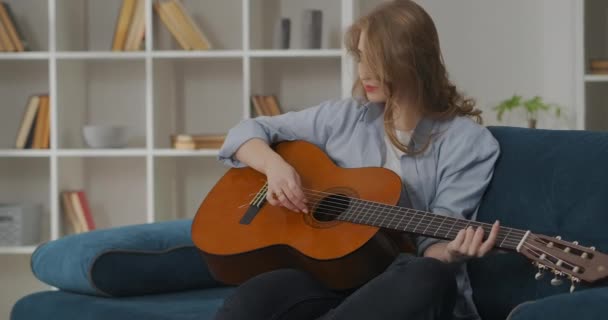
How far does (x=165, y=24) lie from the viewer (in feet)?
11.8

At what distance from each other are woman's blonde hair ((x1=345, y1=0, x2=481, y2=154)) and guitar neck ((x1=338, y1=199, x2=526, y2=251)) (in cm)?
21

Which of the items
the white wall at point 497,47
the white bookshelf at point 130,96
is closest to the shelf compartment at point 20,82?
the white bookshelf at point 130,96

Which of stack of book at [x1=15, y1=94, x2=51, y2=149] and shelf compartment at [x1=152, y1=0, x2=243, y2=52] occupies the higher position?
shelf compartment at [x1=152, y1=0, x2=243, y2=52]

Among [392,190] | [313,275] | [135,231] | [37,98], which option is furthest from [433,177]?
[37,98]

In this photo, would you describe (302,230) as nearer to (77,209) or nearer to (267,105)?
(267,105)

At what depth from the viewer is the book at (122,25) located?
→ 3.56 metres

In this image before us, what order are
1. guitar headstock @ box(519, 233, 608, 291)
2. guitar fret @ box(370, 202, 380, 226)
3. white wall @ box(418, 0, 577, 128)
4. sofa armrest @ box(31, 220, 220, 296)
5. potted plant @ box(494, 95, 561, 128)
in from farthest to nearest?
white wall @ box(418, 0, 577, 128), potted plant @ box(494, 95, 561, 128), sofa armrest @ box(31, 220, 220, 296), guitar fret @ box(370, 202, 380, 226), guitar headstock @ box(519, 233, 608, 291)

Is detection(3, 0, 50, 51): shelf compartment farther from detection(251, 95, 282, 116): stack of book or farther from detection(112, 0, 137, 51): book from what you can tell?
detection(251, 95, 282, 116): stack of book

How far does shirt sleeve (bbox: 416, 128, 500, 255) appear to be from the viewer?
6.10ft

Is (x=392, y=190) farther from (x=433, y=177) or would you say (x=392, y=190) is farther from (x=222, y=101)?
(x=222, y=101)

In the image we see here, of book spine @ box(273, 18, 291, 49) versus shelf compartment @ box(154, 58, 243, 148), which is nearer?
book spine @ box(273, 18, 291, 49)

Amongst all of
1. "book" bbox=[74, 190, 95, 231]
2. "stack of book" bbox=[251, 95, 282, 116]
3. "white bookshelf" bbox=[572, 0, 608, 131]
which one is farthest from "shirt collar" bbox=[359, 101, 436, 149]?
"book" bbox=[74, 190, 95, 231]

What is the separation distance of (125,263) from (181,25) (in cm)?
164

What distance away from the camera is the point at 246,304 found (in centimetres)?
158
